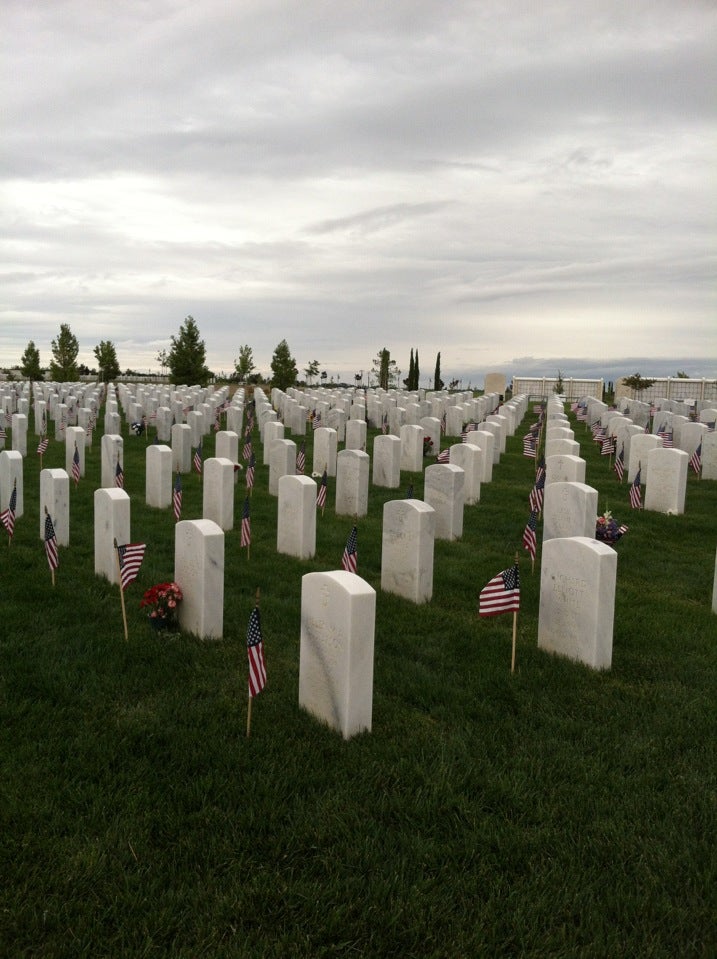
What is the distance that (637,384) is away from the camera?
51.7m

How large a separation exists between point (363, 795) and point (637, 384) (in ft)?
170

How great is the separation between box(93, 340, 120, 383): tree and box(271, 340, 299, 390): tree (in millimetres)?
26010

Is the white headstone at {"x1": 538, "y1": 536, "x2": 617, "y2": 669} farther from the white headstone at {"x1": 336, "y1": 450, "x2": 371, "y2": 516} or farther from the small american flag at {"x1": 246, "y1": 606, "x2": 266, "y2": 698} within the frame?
the white headstone at {"x1": 336, "y1": 450, "x2": 371, "y2": 516}

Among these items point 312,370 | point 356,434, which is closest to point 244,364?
point 312,370

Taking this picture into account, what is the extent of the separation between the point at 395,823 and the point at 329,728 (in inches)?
48.6

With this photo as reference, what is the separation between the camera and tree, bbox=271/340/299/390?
5841cm

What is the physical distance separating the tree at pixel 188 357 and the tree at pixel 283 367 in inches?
220

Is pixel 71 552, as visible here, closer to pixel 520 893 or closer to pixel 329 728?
pixel 329 728

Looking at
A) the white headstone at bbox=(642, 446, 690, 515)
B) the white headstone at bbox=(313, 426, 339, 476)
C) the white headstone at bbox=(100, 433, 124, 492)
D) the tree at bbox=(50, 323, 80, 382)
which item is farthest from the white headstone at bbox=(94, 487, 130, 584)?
the tree at bbox=(50, 323, 80, 382)

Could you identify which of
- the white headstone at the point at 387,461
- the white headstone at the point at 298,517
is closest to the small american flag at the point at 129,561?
the white headstone at the point at 298,517

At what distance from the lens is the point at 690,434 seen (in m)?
20.3

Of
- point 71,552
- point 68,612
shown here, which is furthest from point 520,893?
point 71,552

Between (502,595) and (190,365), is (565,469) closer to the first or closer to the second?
(502,595)

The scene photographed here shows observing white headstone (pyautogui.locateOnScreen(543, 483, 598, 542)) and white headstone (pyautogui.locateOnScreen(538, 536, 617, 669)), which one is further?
white headstone (pyautogui.locateOnScreen(543, 483, 598, 542))
